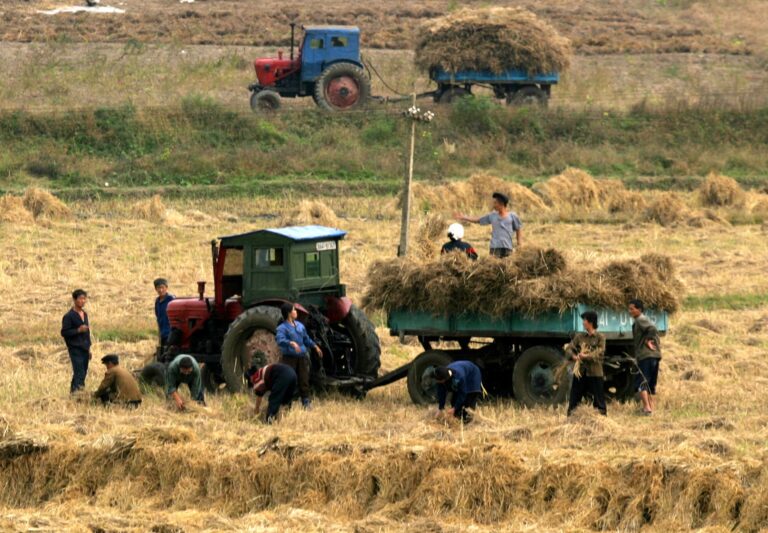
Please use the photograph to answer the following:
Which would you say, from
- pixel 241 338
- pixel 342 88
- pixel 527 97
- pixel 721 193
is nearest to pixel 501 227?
pixel 241 338

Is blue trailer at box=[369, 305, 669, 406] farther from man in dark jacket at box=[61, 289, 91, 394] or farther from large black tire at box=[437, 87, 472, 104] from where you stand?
large black tire at box=[437, 87, 472, 104]

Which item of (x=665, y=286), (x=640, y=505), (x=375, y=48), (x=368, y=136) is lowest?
(x=640, y=505)

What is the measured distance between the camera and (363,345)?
63.4ft

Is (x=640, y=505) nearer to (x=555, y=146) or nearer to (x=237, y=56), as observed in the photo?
(x=555, y=146)

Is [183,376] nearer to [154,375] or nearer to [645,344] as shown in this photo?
[154,375]

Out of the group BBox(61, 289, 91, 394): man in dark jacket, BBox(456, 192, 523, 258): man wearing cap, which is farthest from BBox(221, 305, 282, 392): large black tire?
BBox(456, 192, 523, 258): man wearing cap

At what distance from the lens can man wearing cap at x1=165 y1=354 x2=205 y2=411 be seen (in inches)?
706

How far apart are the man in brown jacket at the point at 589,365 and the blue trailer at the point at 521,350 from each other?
1.99 feet

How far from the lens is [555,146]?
4725cm

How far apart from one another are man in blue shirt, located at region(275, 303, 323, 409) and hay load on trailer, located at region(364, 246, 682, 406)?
1.24 m

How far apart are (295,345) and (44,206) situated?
19.8 m

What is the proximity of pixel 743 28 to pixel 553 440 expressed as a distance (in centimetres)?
5300

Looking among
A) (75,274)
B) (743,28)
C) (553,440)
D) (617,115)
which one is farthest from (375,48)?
(553,440)

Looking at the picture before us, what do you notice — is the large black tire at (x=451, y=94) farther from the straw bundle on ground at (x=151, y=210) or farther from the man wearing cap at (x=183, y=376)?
the man wearing cap at (x=183, y=376)
